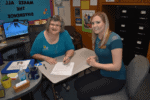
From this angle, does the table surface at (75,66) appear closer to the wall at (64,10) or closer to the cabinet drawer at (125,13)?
the cabinet drawer at (125,13)

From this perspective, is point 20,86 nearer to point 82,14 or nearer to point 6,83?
point 6,83

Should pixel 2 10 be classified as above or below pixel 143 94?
above

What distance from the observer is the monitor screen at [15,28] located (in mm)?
2431

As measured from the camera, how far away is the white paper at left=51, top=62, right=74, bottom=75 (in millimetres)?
1265

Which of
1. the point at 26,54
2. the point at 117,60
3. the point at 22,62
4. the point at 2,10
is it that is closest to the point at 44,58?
the point at 22,62

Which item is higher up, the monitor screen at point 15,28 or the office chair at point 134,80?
the monitor screen at point 15,28

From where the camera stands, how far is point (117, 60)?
1.20 m

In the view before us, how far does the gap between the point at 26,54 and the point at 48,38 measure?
1.26 metres

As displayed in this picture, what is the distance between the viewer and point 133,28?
2.41 m

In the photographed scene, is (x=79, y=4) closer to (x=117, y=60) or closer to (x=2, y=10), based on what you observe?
(x=2, y=10)

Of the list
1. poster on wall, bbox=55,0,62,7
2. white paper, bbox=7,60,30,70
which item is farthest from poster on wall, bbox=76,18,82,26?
white paper, bbox=7,60,30,70

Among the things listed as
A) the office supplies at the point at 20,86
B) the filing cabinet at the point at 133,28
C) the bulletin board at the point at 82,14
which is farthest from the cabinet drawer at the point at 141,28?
the office supplies at the point at 20,86

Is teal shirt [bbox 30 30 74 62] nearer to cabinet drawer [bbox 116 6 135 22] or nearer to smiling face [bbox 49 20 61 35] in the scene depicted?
smiling face [bbox 49 20 61 35]

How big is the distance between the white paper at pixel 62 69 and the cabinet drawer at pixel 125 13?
5.56 feet
